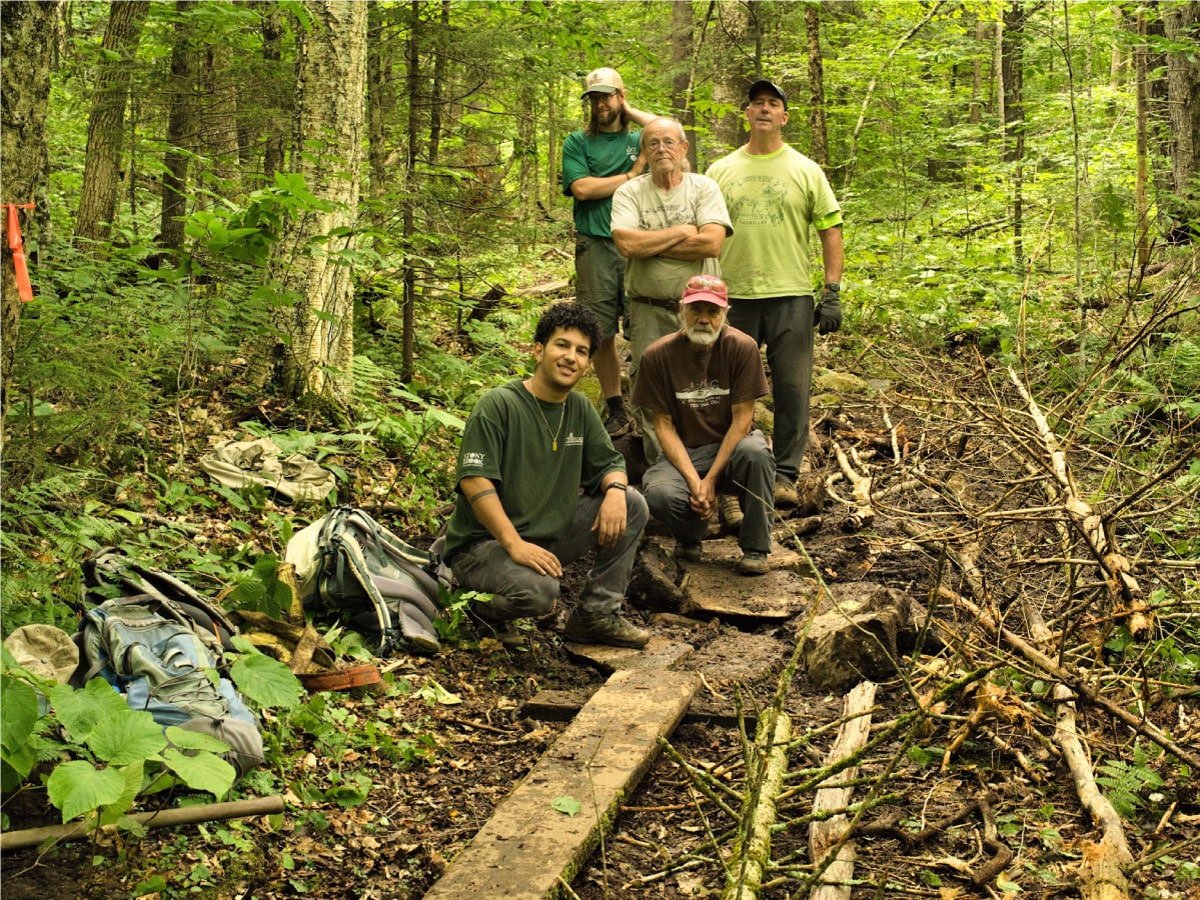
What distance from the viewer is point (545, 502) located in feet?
16.1

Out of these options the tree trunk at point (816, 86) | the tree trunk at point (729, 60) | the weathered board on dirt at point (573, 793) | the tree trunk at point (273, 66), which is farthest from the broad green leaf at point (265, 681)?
the tree trunk at point (729, 60)

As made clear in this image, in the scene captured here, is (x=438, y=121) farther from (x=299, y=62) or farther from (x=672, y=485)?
(x=672, y=485)

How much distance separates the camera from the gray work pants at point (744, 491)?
562cm

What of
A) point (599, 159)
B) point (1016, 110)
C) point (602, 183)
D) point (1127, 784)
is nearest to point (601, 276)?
point (602, 183)

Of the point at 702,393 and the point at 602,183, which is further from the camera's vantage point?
the point at 602,183

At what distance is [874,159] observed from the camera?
1413cm

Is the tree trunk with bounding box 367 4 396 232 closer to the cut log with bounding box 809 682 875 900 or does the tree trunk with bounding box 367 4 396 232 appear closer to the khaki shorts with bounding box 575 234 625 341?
the khaki shorts with bounding box 575 234 625 341

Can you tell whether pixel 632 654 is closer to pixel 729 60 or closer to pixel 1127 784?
pixel 1127 784

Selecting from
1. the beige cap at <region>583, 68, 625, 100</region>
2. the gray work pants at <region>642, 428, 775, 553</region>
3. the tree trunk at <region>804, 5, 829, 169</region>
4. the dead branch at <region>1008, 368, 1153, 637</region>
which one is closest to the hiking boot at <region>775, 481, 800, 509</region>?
the gray work pants at <region>642, 428, 775, 553</region>

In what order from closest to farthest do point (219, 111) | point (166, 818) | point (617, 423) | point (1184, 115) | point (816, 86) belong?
point (166, 818), point (617, 423), point (219, 111), point (1184, 115), point (816, 86)

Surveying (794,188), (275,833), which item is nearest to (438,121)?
(794,188)

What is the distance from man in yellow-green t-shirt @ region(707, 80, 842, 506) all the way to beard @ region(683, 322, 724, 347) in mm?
751

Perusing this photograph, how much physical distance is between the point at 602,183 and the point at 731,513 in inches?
91.7

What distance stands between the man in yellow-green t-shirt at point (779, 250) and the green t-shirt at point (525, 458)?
1732 millimetres
